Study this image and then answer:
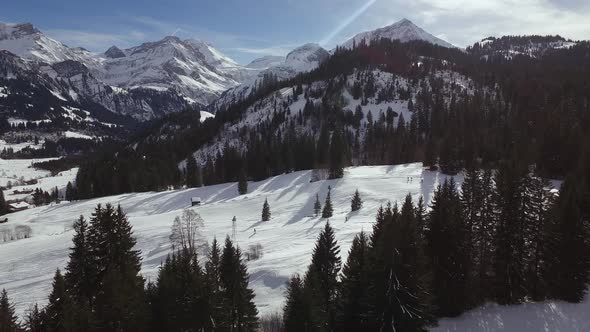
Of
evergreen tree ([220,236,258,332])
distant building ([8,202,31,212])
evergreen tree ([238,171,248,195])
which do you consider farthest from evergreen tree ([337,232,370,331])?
distant building ([8,202,31,212])

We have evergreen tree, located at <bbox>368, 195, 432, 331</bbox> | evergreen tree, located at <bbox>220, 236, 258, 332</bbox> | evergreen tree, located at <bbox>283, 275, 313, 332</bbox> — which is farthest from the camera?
evergreen tree, located at <bbox>220, 236, 258, 332</bbox>

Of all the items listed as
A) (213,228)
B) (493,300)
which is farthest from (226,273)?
(213,228)

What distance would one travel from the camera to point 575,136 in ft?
259

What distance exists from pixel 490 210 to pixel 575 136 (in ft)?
198

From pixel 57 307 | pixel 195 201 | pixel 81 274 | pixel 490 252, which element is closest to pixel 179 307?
pixel 57 307

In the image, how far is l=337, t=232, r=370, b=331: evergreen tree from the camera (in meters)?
23.7

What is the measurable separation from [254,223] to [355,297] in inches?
2032

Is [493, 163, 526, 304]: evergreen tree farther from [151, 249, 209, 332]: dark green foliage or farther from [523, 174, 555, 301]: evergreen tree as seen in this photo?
[151, 249, 209, 332]: dark green foliage

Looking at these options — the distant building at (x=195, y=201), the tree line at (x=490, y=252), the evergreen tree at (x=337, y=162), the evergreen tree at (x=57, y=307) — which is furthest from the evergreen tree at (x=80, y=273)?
the evergreen tree at (x=337, y=162)

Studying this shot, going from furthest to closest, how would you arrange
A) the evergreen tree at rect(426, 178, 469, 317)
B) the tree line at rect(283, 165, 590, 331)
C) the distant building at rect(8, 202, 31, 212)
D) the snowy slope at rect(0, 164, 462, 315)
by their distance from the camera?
1. the distant building at rect(8, 202, 31, 212)
2. the snowy slope at rect(0, 164, 462, 315)
3. the evergreen tree at rect(426, 178, 469, 317)
4. the tree line at rect(283, 165, 590, 331)

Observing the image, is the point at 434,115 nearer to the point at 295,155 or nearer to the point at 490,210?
the point at 295,155

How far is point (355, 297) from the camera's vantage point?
24.8 m

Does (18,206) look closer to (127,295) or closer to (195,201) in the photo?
(195,201)

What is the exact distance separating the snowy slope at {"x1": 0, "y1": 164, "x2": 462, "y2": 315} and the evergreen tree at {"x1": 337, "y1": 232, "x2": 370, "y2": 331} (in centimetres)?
1168
